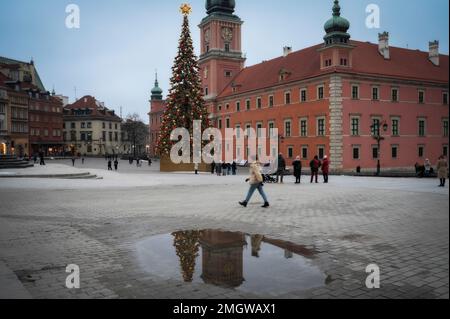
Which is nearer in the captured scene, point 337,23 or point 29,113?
point 337,23

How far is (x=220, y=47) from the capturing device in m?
66.3

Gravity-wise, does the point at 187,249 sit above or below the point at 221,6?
below

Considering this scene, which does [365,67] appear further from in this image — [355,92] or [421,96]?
[421,96]

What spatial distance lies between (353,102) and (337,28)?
864cm

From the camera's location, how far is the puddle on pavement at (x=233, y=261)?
545 cm

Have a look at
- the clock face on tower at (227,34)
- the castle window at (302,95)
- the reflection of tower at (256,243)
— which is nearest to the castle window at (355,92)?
the castle window at (302,95)

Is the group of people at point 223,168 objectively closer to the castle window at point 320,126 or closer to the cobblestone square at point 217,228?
the castle window at point 320,126

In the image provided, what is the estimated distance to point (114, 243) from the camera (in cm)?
788

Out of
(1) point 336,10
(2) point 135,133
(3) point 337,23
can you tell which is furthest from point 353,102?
(2) point 135,133

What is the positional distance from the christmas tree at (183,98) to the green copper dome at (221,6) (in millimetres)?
28327
